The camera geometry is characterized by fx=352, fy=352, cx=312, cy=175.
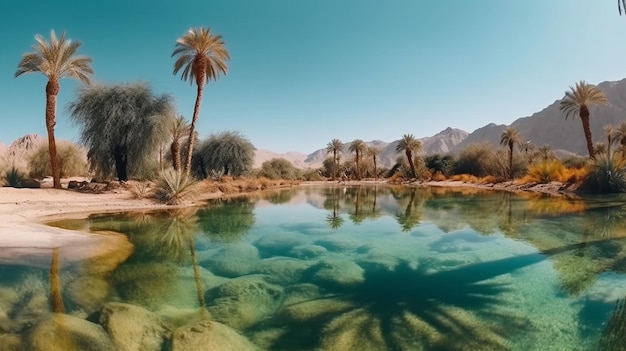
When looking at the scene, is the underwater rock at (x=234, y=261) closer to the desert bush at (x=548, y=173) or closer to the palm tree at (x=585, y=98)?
the desert bush at (x=548, y=173)

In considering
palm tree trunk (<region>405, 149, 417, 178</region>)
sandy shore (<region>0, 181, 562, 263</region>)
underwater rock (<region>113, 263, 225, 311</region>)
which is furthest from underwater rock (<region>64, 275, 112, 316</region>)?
palm tree trunk (<region>405, 149, 417, 178</region>)

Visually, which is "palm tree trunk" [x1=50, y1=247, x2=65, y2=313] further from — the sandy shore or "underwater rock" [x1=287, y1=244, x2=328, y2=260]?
"underwater rock" [x1=287, y1=244, x2=328, y2=260]

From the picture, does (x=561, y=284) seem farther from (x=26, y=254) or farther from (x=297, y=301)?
(x=26, y=254)

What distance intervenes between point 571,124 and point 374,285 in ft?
420

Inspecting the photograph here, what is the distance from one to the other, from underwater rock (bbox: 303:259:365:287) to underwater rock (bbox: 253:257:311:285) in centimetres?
23

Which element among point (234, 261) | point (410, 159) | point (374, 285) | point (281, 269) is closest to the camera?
point (374, 285)

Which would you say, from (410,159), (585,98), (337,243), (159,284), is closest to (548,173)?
(585,98)

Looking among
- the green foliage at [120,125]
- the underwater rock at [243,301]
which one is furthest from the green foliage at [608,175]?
the green foliage at [120,125]

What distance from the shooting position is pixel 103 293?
6.27 metres

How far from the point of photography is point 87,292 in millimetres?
6223

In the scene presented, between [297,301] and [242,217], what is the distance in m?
10.8

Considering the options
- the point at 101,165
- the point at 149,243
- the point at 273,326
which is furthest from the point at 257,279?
the point at 101,165

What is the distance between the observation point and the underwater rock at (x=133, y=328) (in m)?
4.39

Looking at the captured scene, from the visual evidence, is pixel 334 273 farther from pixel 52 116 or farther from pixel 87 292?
pixel 52 116
